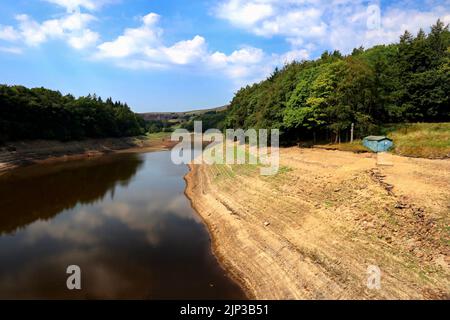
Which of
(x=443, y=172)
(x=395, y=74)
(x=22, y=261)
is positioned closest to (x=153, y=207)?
(x=22, y=261)

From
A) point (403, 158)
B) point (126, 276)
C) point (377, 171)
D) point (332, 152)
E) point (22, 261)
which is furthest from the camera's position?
point (332, 152)

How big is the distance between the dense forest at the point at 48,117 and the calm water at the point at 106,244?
86.0ft

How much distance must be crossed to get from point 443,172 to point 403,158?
238 inches

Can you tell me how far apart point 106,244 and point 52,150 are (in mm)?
50710

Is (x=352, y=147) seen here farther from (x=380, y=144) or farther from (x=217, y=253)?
(x=217, y=253)

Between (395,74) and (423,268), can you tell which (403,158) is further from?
(395,74)

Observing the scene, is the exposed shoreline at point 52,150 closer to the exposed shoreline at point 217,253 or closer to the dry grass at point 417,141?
the exposed shoreline at point 217,253

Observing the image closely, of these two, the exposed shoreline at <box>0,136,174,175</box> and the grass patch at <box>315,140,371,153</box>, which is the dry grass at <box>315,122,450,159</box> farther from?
the exposed shoreline at <box>0,136,174,175</box>

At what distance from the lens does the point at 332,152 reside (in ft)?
106

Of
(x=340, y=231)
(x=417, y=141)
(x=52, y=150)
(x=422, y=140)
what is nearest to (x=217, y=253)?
(x=340, y=231)

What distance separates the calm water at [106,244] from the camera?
1317 centimetres

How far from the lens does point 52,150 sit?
196ft

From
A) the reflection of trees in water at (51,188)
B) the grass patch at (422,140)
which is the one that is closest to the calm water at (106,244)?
the reflection of trees in water at (51,188)
